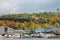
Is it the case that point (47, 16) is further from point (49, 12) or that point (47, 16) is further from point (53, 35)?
point (53, 35)

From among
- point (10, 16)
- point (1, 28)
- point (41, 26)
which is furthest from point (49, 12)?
point (1, 28)

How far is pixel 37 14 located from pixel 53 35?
0.92 meters

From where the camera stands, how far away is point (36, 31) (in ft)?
15.0

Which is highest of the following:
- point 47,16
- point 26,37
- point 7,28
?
point 47,16

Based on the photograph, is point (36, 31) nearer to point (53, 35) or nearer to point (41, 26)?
point (41, 26)

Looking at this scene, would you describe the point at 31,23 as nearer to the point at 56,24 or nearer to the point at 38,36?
the point at 38,36

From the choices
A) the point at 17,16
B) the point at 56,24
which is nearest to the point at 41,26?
the point at 56,24

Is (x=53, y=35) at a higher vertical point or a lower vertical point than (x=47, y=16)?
A: lower

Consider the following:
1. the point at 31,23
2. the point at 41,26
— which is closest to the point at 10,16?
the point at 31,23

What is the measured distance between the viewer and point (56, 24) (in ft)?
15.0

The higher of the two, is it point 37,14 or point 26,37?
point 37,14

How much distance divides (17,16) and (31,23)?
21.3 inches

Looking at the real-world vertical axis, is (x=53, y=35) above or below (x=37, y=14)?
below

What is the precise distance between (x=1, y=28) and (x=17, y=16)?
0.70 m
